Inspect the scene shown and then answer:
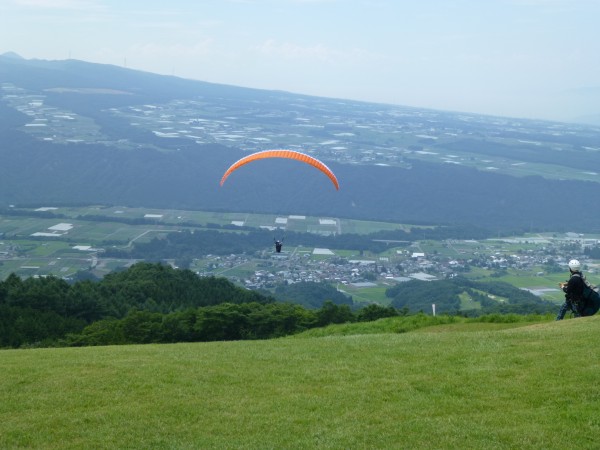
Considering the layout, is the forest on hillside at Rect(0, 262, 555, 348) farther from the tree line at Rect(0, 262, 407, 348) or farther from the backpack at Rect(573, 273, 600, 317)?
the backpack at Rect(573, 273, 600, 317)

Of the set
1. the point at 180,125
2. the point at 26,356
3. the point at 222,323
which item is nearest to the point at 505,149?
the point at 180,125

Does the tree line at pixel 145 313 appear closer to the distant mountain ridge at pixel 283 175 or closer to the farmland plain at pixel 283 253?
the farmland plain at pixel 283 253

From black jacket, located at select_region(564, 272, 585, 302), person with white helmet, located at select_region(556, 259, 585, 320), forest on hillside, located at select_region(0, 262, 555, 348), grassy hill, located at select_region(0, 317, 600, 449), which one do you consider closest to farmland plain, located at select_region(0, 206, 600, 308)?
forest on hillside, located at select_region(0, 262, 555, 348)

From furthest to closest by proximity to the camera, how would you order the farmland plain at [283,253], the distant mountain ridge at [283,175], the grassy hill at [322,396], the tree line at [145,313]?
the distant mountain ridge at [283,175]
the farmland plain at [283,253]
the tree line at [145,313]
the grassy hill at [322,396]

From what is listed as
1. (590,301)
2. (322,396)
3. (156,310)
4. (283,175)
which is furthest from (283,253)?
(322,396)

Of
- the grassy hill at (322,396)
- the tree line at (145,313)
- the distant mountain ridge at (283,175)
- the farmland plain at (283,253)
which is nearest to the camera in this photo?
the grassy hill at (322,396)

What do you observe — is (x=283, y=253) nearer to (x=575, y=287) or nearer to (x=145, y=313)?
(x=145, y=313)

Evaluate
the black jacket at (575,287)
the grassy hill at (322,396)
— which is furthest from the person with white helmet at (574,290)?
the grassy hill at (322,396)
